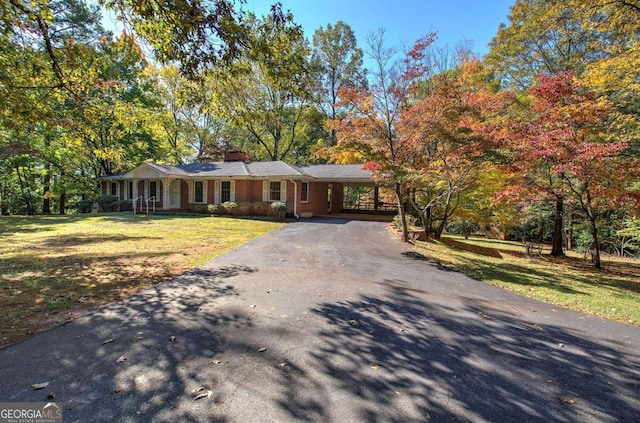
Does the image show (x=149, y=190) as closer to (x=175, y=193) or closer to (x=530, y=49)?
(x=175, y=193)

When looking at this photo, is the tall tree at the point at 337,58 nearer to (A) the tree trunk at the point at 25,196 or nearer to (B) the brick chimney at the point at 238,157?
(B) the brick chimney at the point at 238,157

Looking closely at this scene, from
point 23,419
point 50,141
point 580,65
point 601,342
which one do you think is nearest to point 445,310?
point 601,342

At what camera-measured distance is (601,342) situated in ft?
12.8

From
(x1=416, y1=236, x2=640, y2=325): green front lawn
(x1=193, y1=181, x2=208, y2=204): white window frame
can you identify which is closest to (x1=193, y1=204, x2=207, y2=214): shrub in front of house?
(x1=193, y1=181, x2=208, y2=204): white window frame

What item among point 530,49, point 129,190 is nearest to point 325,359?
point 530,49

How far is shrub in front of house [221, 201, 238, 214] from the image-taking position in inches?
732

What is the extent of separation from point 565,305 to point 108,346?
715cm

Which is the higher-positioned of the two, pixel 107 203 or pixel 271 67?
pixel 271 67

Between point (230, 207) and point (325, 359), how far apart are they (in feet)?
54.5

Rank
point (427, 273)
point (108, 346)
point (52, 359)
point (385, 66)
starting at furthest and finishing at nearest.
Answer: point (385, 66) → point (427, 273) → point (108, 346) → point (52, 359)

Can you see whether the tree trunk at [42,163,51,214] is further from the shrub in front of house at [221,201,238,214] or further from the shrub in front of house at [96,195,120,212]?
the shrub in front of house at [221,201,238,214]

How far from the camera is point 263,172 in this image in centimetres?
1908

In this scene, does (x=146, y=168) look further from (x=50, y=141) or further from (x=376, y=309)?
(x=376, y=309)

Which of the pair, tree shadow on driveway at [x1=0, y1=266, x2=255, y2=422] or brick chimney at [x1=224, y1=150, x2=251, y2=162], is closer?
tree shadow on driveway at [x1=0, y1=266, x2=255, y2=422]
